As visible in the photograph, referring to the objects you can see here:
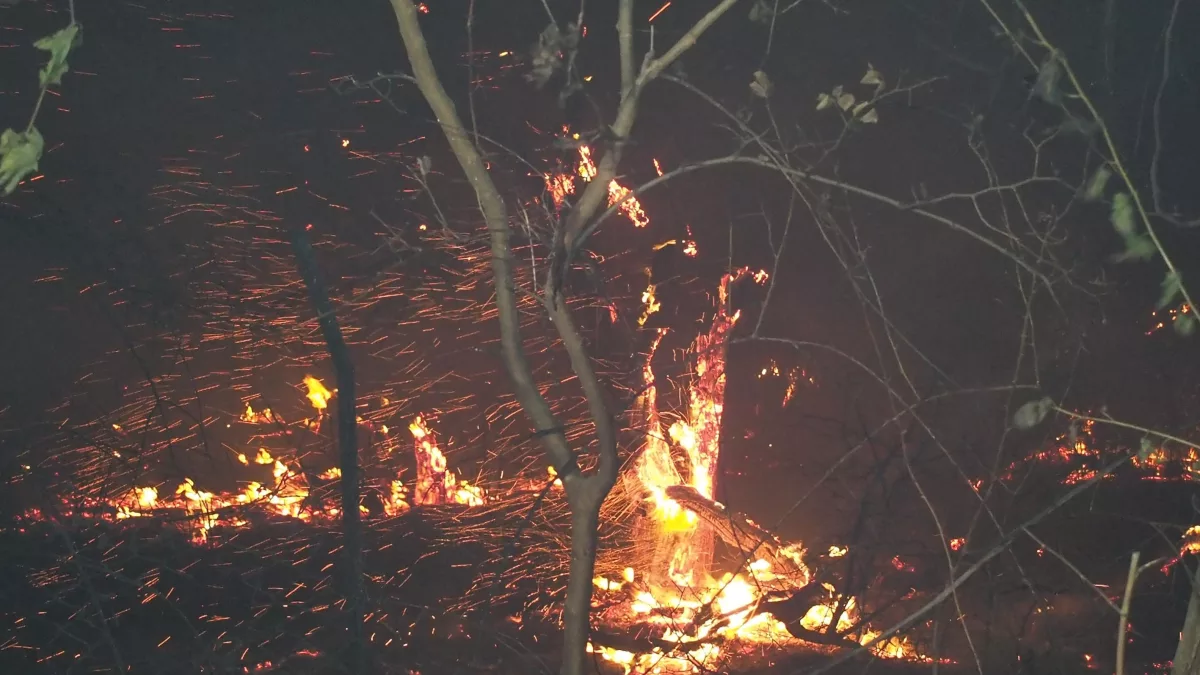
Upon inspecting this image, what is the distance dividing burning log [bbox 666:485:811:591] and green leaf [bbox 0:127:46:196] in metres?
4.62

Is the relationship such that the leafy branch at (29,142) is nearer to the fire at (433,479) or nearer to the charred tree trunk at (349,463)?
the charred tree trunk at (349,463)

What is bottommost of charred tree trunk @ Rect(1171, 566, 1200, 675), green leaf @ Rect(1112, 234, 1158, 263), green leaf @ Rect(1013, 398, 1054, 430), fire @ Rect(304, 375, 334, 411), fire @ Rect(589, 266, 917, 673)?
fire @ Rect(589, 266, 917, 673)

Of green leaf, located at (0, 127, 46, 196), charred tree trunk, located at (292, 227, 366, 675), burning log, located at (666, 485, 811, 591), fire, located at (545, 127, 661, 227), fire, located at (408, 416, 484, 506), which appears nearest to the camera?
green leaf, located at (0, 127, 46, 196)

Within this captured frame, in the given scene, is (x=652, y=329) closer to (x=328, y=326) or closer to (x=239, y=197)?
(x=328, y=326)

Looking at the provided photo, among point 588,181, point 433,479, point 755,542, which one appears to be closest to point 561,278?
point 588,181

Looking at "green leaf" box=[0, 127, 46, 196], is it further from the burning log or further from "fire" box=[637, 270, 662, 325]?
"fire" box=[637, 270, 662, 325]

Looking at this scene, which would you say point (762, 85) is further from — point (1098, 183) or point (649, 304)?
point (649, 304)

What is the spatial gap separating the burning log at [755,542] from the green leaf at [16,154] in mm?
4623

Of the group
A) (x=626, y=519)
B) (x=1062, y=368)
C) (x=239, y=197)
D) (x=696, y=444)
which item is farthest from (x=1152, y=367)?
(x=239, y=197)

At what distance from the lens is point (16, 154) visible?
70.1 inches

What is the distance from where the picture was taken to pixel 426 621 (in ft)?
19.1

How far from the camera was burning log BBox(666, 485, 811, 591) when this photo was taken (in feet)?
19.0

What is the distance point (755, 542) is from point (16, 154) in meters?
4.83

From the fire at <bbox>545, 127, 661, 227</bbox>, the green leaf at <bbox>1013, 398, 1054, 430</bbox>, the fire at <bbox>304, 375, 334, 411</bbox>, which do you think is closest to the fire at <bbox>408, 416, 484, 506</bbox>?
the fire at <bbox>304, 375, 334, 411</bbox>
